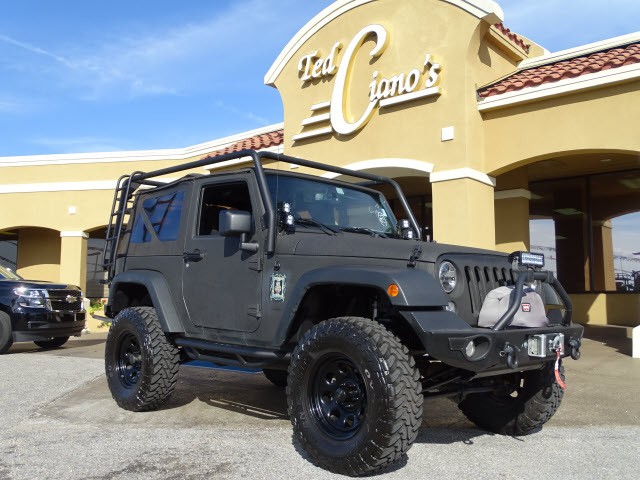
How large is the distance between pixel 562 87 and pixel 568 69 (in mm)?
425

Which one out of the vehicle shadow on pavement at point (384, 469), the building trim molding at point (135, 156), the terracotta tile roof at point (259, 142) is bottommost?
the vehicle shadow on pavement at point (384, 469)

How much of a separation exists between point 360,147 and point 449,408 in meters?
6.44

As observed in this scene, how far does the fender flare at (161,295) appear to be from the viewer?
5.40 m

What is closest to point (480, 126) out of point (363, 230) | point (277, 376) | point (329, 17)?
point (329, 17)

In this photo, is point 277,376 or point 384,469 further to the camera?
point 277,376

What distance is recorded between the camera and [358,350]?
3.79 m

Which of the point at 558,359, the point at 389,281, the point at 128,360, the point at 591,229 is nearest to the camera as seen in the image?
the point at 389,281

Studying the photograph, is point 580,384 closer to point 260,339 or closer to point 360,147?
point 260,339

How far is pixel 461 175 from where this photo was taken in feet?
32.9

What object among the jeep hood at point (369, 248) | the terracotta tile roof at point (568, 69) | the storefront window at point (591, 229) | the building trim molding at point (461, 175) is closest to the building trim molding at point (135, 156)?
the building trim molding at point (461, 175)

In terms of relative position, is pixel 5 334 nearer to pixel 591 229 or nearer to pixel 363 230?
pixel 363 230

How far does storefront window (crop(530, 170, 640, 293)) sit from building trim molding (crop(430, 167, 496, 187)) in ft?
10.7

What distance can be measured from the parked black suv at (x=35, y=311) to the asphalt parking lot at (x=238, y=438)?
342cm

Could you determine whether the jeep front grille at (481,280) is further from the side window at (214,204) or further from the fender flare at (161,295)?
the fender flare at (161,295)
